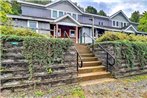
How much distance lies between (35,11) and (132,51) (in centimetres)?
1377

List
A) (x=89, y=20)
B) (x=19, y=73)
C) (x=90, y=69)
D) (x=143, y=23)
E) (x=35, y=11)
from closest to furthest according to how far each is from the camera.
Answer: (x=19, y=73) < (x=90, y=69) < (x=35, y=11) < (x=89, y=20) < (x=143, y=23)

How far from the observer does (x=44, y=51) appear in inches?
233

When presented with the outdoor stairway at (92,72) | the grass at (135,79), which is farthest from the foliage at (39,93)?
the grass at (135,79)

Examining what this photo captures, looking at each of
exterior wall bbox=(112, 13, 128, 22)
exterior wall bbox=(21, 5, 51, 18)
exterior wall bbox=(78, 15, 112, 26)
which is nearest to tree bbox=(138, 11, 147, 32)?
exterior wall bbox=(112, 13, 128, 22)

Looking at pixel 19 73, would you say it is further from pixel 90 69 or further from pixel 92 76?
pixel 90 69

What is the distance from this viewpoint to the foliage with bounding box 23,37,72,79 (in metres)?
5.61

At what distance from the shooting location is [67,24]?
1858cm

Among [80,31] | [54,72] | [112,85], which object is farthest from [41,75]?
[80,31]

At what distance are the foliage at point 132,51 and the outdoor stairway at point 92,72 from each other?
0.85 m

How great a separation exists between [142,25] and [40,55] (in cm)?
2342

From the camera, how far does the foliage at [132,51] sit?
8.26 m

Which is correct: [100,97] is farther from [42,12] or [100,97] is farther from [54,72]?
[42,12]

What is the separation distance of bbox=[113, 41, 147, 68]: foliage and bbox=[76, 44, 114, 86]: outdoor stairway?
0.85m

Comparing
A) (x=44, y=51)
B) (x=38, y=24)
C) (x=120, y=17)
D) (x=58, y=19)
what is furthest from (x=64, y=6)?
(x=44, y=51)
